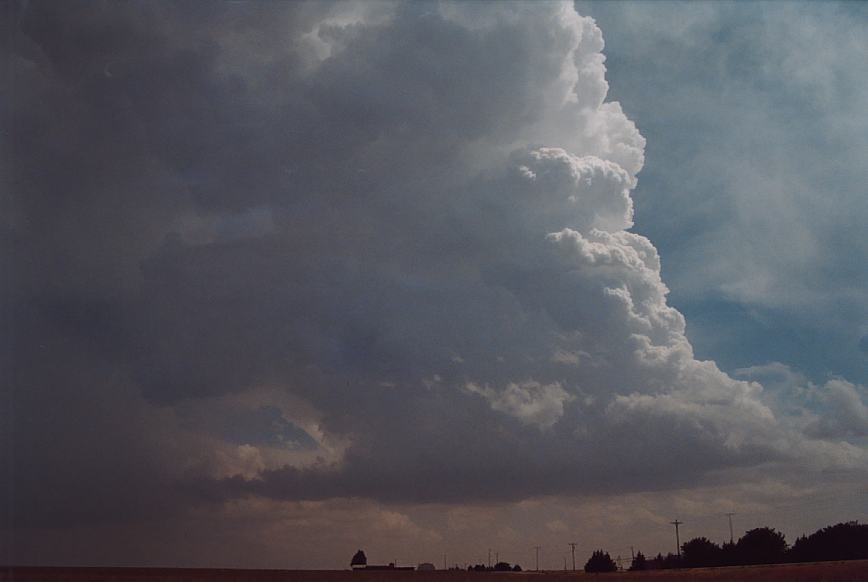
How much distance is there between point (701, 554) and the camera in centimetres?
19350

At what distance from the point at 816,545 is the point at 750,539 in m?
13.3

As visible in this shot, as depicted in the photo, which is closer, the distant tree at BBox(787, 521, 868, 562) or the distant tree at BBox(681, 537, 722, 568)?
the distant tree at BBox(787, 521, 868, 562)

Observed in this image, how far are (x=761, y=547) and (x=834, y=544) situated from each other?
1470 centimetres

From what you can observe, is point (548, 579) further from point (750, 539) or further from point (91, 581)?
point (750, 539)

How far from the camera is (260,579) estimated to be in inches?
3866

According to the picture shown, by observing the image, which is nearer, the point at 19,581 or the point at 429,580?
the point at 19,581

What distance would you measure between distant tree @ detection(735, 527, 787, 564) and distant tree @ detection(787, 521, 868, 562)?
271 centimetres

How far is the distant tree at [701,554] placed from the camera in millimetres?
187750

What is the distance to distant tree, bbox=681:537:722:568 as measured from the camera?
616 feet

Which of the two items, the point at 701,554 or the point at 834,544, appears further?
the point at 701,554

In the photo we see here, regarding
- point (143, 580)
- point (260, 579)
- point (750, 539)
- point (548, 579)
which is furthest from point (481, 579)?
point (750, 539)

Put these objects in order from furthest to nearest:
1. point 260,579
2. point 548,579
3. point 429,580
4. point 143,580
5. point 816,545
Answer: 1. point 816,545
2. point 548,579
3. point 429,580
4. point 260,579
5. point 143,580

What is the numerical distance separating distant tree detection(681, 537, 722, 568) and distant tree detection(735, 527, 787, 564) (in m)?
7.28

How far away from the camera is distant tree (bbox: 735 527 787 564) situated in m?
174
